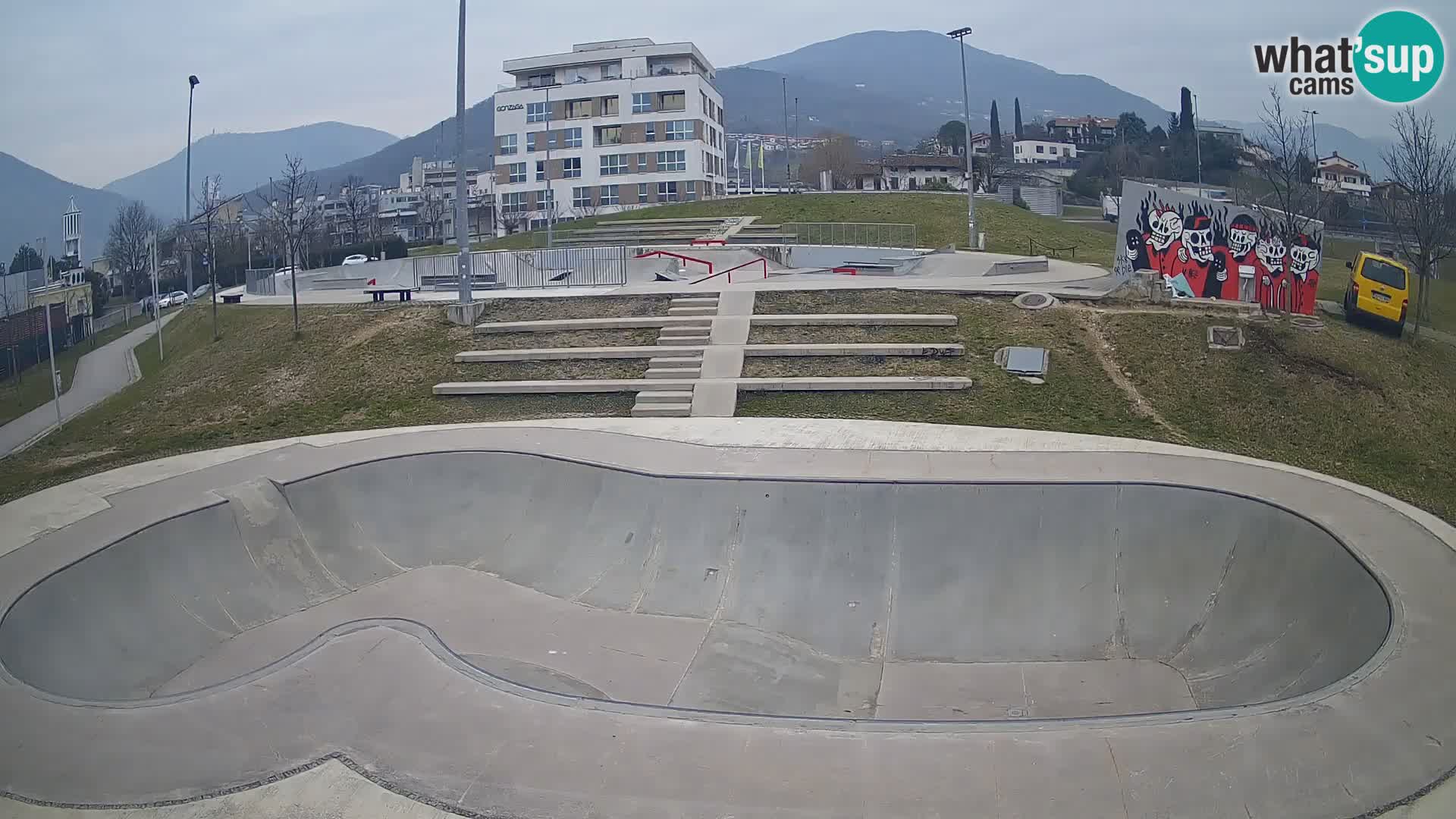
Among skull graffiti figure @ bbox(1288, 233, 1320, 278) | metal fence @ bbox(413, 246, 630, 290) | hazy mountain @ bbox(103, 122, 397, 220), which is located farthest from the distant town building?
hazy mountain @ bbox(103, 122, 397, 220)

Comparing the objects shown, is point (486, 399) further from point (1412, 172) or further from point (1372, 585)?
point (1412, 172)

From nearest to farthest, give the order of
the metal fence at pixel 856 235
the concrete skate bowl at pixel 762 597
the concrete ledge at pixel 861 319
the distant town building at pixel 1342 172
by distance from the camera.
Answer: the concrete skate bowl at pixel 762 597 < the concrete ledge at pixel 861 319 < the metal fence at pixel 856 235 < the distant town building at pixel 1342 172

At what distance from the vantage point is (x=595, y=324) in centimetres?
2466

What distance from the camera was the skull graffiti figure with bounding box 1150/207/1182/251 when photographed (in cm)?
2453

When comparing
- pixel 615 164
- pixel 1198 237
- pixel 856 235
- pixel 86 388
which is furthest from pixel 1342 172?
pixel 86 388

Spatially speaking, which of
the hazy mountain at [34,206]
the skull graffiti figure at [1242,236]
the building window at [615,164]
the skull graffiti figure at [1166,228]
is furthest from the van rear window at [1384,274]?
the building window at [615,164]

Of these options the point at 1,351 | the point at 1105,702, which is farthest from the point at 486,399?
the point at 1105,702

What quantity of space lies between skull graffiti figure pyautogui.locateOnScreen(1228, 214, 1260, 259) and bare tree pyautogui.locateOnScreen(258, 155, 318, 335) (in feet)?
80.7

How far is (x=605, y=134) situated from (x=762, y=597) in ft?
184

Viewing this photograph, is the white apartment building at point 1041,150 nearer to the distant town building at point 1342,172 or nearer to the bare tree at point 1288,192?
the distant town building at point 1342,172

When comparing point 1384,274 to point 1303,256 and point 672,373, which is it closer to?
point 1303,256

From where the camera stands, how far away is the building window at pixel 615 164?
6381cm

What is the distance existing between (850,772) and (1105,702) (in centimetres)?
478

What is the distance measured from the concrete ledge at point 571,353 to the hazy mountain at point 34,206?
352 inches
